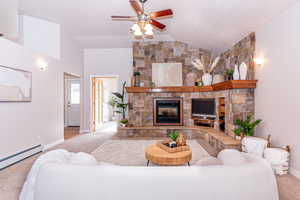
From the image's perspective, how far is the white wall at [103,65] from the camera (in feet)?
19.7

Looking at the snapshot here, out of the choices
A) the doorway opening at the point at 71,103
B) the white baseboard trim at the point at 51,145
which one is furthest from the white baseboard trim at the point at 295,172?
the doorway opening at the point at 71,103

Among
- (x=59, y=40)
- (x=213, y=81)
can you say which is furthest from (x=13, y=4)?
(x=213, y=81)

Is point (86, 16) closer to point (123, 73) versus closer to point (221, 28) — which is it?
point (123, 73)

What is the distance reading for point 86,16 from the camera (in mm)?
3963

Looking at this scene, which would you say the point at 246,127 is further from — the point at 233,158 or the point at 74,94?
the point at 74,94

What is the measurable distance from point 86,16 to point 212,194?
4.35m

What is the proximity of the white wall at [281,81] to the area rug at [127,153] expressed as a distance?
133cm

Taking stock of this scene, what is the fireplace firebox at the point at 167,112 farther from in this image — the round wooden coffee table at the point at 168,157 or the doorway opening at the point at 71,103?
the doorway opening at the point at 71,103

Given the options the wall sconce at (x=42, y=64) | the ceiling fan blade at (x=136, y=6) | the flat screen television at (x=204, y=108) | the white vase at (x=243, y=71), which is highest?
the ceiling fan blade at (x=136, y=6)

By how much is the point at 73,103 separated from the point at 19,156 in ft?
13.7

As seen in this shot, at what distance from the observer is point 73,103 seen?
7.19m

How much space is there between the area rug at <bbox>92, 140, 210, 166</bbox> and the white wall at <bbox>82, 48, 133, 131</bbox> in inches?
88.3

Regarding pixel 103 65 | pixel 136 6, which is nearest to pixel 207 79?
pixel 136 6

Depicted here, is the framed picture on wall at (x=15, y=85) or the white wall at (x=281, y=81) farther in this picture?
the framed picture on wall at (x=15, y=85)
